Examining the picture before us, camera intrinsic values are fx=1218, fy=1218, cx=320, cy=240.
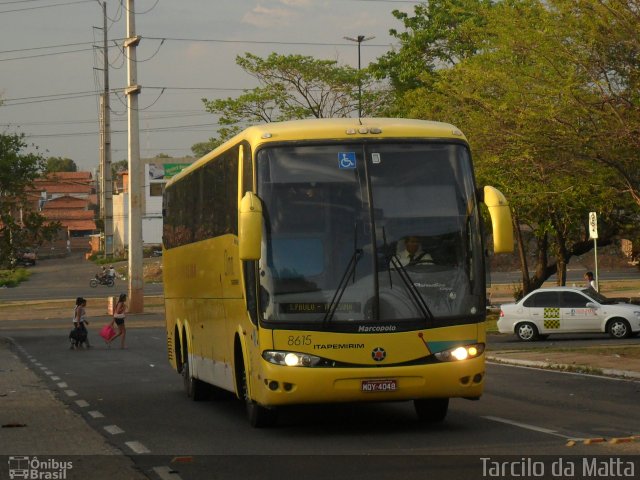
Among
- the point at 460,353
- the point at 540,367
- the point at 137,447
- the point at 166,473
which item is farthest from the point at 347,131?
the point at 540,367

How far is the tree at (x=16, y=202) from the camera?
1859 inches

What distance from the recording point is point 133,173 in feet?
172

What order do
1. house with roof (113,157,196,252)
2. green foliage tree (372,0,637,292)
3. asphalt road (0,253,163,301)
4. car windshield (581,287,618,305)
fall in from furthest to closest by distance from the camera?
1. house with roof (113,157,196,252)
2. asphalt road (0,253,163,301)
3. car windshield (581,287,618,305)
4. green foliage tree (372,0,637,292)

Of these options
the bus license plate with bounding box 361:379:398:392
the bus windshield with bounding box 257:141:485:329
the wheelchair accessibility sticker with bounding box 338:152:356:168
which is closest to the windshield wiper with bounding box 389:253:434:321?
the bus windshield with bounding box 257:141:485:329

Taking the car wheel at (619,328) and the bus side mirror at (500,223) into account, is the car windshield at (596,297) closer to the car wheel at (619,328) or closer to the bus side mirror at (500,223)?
the car wheel at (619,328)

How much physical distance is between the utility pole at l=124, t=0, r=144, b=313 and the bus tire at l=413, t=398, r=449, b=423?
3896cm

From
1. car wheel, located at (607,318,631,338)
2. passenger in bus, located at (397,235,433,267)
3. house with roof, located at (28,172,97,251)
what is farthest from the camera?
house with roof, located at (28,172,97,251)

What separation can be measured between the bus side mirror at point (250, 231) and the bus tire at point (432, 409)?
9.28 ft

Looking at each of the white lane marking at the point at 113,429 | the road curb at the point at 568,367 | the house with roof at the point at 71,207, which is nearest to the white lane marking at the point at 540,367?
the road curb at the point at 568,367

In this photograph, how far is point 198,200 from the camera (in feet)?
58.7

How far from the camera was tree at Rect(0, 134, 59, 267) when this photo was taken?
4722cm

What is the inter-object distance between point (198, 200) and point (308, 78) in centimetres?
4296

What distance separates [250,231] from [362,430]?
2.71 metres

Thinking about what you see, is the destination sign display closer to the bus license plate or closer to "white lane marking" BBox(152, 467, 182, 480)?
the bus license plate
